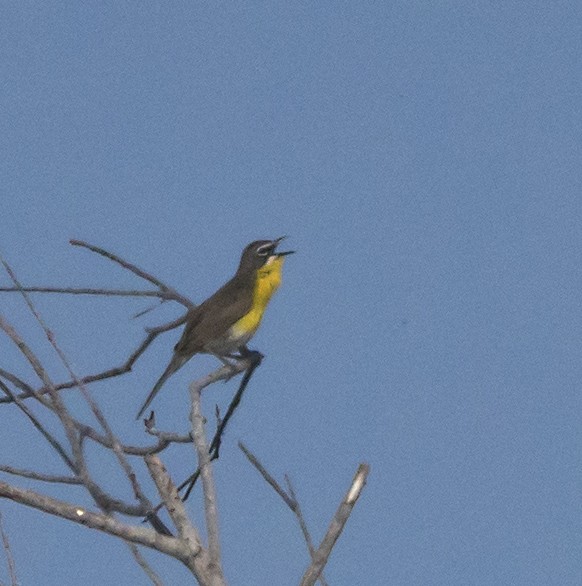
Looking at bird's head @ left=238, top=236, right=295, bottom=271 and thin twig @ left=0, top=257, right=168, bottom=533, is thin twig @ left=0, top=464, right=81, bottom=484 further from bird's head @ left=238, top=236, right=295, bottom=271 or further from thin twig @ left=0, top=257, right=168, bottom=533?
bird's head @ left=238, top=236, right=295, bottom=271

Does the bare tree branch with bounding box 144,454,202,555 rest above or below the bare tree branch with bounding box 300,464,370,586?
A: above

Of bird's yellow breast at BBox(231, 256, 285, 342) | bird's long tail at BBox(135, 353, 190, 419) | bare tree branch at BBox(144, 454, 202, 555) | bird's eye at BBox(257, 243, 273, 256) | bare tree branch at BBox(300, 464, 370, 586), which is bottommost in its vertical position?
bare tree branch at BBox(300, 464, 370, 586)

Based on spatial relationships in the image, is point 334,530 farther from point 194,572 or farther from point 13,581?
point 13,581

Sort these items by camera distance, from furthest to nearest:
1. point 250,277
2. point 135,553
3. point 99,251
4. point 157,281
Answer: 1. point 250,277
2. point 157,281
3. point 99,251
4. point 135,553

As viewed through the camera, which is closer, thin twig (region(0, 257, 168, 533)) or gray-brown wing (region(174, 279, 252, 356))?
thin twig (region(0, 257, 168, 533))

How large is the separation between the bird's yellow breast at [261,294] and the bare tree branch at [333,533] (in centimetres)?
470

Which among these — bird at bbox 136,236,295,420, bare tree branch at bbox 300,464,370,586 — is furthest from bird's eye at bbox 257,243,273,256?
bare tree branch at bbox 300,464,370,586

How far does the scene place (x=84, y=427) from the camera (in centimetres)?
439

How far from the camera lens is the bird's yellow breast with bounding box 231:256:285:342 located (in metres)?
8.78

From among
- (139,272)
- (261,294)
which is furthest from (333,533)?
(261,294)

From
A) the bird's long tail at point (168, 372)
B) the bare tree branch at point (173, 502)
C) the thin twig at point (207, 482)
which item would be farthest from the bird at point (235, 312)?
the bare tree branch at point (173, 502)

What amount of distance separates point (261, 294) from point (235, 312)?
1.76ft

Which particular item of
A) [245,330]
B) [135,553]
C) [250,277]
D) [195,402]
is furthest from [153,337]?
[250,277]

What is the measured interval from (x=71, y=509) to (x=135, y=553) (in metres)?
0.42
